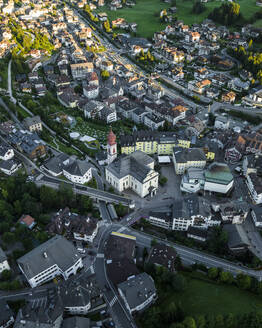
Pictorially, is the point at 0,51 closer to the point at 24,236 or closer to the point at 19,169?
the point at 19,169

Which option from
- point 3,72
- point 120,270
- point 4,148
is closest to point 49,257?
point 120,270

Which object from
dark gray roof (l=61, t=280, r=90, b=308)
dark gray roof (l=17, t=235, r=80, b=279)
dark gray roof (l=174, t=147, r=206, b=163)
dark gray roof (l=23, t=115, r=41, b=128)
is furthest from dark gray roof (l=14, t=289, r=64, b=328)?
dark gray roof (l=23, t=115, r=41, b=128)

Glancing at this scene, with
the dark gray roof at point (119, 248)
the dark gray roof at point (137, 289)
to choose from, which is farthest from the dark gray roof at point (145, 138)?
the dark gray roof at point (137, 289)

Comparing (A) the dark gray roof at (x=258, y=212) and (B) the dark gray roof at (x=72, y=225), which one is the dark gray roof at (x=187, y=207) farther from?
(B) the dark gray roof at (x=72, y=225)

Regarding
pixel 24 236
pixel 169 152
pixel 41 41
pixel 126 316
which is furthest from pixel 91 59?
pixel 126 316

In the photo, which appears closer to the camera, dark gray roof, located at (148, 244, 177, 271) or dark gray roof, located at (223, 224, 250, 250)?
dark gray roof, located at (148, 244, 177, 271)

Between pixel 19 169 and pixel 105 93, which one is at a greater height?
pixel 105 93

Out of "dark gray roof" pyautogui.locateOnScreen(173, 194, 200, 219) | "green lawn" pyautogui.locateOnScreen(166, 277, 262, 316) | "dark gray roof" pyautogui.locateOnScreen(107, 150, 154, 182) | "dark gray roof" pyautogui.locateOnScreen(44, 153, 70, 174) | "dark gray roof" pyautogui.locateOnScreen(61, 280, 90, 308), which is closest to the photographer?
"dark gray roof" pyautogui.locateOnScreen(61, 280, 90, 308)

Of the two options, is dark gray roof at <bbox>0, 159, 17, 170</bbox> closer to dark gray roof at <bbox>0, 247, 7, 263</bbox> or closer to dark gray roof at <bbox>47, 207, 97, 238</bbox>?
dark gray roof at <bbox>47, 207, 97, 238</bbox>
